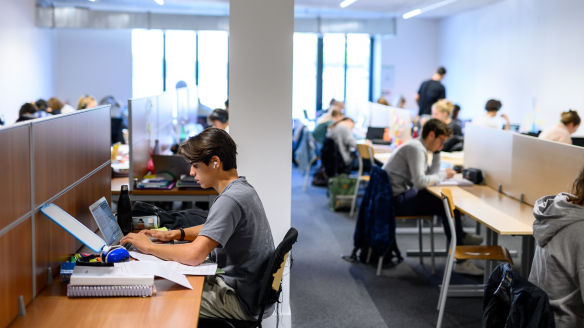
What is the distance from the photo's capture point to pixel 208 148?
1.92 metres

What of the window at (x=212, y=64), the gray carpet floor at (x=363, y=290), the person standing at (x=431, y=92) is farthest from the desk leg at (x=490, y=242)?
the window at (x=212, y=64)

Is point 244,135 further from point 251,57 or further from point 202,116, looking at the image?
point 202,116

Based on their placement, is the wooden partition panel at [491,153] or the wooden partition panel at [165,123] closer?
the wooden partition panel at [491,153]

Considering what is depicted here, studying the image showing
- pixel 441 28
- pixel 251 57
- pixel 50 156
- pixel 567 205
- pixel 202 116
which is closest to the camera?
pixel 50 156

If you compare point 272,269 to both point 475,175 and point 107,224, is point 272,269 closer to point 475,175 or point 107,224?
point 107,224

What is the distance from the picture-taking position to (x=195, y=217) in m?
2.49

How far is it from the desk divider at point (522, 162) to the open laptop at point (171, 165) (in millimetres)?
2172

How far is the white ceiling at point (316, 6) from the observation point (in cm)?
942

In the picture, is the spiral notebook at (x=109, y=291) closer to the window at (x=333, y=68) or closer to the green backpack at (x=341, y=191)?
the green backpack at (x=341, y=191)

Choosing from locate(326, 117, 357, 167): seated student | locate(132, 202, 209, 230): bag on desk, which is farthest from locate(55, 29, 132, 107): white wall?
locate(132, 202, 209, 230): bag on desk

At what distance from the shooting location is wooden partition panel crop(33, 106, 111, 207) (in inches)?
64.5

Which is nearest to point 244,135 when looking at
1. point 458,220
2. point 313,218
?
point 458,220

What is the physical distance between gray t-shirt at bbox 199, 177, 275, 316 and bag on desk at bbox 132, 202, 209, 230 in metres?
0.52

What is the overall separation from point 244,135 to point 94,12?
8161 mm
